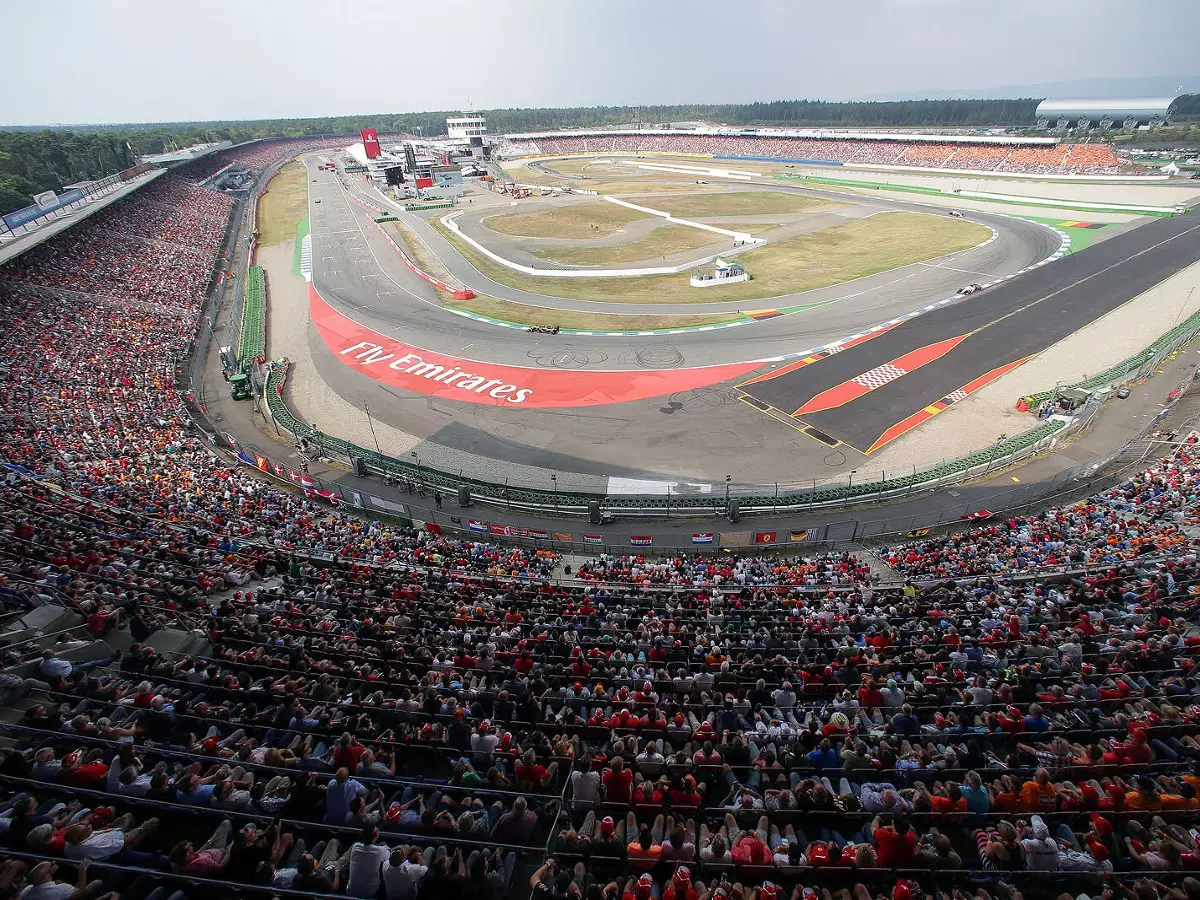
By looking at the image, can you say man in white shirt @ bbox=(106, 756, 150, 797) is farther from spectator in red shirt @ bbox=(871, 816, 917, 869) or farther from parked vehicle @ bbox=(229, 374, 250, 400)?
parked vehicle @ bbox=(229, 374, 250, 400)

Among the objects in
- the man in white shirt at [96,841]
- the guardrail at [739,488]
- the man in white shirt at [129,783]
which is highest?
the man in white shirt at [96,841]

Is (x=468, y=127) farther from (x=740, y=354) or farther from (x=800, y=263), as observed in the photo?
(x=740, y=354)

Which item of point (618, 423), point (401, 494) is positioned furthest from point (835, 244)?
point (401, 494)

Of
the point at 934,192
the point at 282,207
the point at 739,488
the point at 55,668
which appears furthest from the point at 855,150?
the point at 55,668


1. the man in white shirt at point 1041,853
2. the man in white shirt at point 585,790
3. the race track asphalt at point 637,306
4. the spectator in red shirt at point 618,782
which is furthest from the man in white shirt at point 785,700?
the race track asphalt at point 637,306

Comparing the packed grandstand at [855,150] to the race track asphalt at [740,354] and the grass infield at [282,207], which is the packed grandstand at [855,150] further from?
the grass infield at [282,207]

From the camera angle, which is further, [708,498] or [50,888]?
[708,498]
